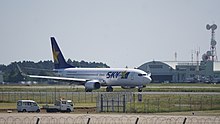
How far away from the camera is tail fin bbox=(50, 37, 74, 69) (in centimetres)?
11252

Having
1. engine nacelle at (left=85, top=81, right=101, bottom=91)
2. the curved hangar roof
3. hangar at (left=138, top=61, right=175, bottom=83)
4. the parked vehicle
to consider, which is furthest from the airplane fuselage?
the curved hangar roof

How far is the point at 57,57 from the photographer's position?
113 meters

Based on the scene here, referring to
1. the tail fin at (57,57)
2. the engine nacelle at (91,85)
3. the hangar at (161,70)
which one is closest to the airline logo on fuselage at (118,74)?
the engine nacelle at (91,85)

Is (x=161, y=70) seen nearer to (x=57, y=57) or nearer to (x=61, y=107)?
(x=57, y=57)

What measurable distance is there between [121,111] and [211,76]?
456ft

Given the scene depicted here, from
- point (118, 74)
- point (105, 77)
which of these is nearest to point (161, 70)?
point (105, 77)

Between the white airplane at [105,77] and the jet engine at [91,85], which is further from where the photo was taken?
the white airplane at [105,77]

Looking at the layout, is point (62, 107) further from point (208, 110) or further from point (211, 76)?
point (211, 76)

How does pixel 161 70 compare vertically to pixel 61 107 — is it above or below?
above

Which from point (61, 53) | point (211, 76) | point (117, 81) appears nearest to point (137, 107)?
point (117, 81)

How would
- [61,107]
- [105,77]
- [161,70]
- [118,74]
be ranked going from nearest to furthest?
[61,107] < [118,74] < [105,77] < [161,70]

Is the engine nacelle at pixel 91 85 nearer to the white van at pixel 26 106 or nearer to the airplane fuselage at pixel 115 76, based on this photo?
the airplane fuselage at pixel 115 76

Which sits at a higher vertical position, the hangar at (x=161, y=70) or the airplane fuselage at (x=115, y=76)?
the hangar at (x=161, y=70)

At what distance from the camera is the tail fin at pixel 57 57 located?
113 meters
